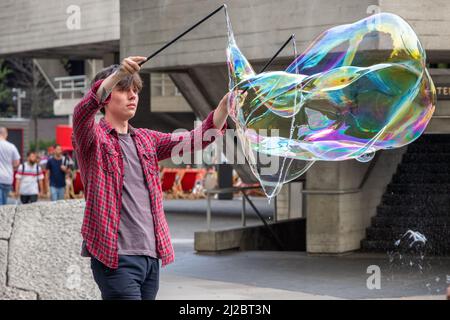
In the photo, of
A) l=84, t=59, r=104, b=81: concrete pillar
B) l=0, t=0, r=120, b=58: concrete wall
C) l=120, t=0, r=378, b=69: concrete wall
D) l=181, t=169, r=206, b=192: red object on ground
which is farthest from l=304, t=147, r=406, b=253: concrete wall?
l=84, t=59, r=104, b=81: concrete pillar

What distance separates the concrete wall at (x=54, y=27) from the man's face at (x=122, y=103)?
18.6 meters

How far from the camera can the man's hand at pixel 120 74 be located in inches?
177

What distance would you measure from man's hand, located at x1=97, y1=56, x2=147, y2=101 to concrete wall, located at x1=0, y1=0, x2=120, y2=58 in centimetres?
1889

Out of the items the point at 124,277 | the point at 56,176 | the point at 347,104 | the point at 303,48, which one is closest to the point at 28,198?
the point at 56,176

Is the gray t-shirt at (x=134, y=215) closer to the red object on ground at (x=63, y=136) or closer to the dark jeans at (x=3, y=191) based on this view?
the dark jeans at (x=3, y=191)

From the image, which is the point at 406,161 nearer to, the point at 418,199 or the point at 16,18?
the point at 418,199

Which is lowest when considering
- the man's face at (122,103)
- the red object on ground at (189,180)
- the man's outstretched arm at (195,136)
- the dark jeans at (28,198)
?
the red object on ground at (189,180)

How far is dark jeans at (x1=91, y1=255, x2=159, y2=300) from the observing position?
4828mm

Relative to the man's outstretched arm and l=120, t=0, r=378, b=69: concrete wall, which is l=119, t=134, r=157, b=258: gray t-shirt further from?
l=120, t=0, r=378, b=69: concrete wall

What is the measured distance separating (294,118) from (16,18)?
67.2 ft

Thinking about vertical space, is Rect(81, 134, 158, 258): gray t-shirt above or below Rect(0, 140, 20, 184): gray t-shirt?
above

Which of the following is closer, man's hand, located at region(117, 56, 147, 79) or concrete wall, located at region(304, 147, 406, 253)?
man's hand, located at region(117, 56, 147, 79)

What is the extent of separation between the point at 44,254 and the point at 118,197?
351 centimetres

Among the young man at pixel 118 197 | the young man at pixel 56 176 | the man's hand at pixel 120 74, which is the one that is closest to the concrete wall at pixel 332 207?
the young man at pixel 56 176
